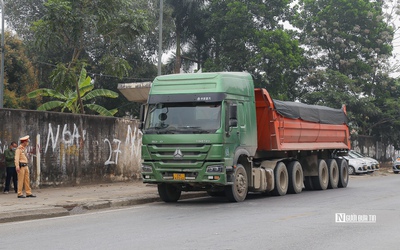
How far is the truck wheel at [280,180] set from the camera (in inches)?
682

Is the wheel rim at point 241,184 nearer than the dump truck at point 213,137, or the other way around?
the dump truck at point 213,137

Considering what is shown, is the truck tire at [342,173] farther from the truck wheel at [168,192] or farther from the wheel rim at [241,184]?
the truck wheel at [168,192]

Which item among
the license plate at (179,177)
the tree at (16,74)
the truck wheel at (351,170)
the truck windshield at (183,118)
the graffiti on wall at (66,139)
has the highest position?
the tree at (16,74)

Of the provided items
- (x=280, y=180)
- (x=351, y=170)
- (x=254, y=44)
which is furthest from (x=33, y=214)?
(x=254, y=44)

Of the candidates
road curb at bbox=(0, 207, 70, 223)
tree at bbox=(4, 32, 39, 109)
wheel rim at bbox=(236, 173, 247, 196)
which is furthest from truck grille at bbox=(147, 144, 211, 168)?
tree at bbox=(4, 32, 39, 109)

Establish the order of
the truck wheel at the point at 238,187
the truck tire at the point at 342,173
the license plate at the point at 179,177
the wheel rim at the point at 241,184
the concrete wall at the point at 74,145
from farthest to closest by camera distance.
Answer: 1. the truck tire at the point at 342,173
2. the concrete wall at the point at 74,145
3. the wheel rim at the point at 241,184
4. the truck wheel at the point at 238,187
5. the license plate at the point at 179,177

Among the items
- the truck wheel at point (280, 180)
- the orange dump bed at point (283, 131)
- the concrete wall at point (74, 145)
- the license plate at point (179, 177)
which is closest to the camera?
the license plate at point (179, 177)

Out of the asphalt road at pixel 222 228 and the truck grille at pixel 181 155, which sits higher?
the truck grille at pixel 181 155

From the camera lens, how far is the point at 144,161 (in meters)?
15.0

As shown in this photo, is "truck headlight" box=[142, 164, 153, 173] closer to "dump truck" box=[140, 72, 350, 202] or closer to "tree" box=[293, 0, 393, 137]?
"dump truck" box=[140, 72, 350, 202]

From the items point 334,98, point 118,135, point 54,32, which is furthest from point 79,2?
point 334,98

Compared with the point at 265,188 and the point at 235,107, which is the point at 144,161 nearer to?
the point at 235,107

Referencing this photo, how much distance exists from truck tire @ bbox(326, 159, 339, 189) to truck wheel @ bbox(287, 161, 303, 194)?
109 inches

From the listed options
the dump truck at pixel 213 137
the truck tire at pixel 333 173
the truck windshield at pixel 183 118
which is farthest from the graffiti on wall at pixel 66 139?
the truck tire at pixel 333 173
